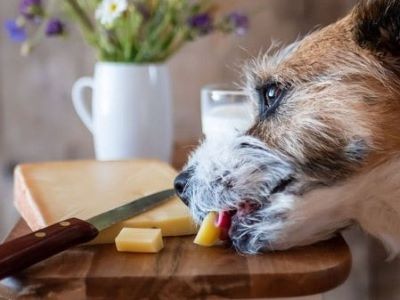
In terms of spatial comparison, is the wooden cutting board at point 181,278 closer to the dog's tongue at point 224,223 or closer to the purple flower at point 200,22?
the dog's tongue at point 224,223

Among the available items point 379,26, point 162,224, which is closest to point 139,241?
point 162,224

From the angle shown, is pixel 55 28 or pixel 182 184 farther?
pixel 55 28

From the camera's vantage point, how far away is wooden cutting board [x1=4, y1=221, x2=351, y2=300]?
0.65 meters

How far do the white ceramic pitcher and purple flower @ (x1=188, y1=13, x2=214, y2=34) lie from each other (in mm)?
99

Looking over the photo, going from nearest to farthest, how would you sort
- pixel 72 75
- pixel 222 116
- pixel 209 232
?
pixel 209 232, pixel 222 116, pixel 72 75

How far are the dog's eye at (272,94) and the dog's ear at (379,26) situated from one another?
0.10 meters

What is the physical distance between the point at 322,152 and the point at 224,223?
0.45 ft

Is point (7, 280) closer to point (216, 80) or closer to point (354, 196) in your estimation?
point (354, 196)

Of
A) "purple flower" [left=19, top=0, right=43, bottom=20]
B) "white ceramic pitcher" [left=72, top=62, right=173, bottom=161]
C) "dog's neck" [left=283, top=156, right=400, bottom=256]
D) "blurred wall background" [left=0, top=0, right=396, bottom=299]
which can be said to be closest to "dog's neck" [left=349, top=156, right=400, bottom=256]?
"dog's neck" [left=283, top=156, right=400, bottom=256]

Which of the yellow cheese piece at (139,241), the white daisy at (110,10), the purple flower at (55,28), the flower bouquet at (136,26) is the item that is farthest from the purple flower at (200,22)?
the yellow cheese piece at (139,241)

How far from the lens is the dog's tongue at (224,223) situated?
2.51ft

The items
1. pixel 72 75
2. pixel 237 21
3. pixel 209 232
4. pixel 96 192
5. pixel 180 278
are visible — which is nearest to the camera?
pixel 180 278

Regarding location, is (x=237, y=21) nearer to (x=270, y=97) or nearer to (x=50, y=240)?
(x=270, y=97)

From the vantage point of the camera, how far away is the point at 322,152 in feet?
2.34
